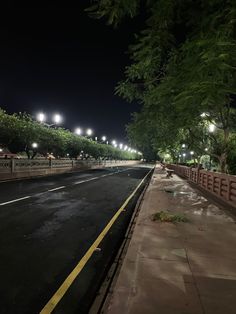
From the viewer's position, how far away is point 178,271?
4.98m

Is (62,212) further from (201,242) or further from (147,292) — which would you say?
(147,292)

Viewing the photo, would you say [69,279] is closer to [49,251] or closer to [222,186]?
[49,251]

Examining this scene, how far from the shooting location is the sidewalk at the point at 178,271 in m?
3.79

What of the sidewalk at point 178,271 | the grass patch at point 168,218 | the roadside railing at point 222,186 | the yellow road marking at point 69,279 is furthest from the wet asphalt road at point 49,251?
the roadside railing at point 222,186

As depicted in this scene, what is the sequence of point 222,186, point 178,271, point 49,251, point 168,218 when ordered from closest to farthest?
1. point 178,271
2. point 49,251
3. point 168,218
4. point 222,186

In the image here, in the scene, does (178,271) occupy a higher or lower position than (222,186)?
lower

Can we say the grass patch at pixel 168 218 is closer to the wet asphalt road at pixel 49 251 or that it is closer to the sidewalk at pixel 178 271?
the sidewalk at pixel 178 271

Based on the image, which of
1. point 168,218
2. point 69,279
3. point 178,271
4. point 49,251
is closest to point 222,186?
point 168,218

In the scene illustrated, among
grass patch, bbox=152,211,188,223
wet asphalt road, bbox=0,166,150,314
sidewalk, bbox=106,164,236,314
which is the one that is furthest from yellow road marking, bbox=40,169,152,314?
grass patch, bbox=152,211,188,223

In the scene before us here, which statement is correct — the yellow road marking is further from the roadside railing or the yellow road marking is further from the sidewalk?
the roadside railing

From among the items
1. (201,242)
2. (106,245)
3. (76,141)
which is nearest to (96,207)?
(106,245)

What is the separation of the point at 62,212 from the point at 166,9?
7.66 meters

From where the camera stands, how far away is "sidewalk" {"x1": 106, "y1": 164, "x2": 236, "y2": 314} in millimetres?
3795

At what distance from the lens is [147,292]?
163 inches
